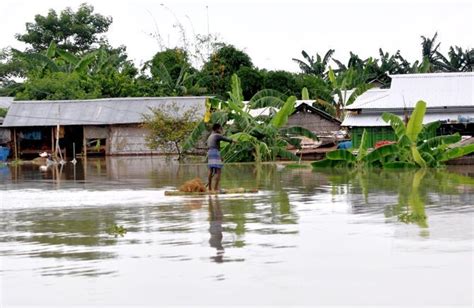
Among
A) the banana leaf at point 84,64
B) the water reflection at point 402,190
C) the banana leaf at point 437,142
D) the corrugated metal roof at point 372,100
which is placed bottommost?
the water reflection at point 402,190

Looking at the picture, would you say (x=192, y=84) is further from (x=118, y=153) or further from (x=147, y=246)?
(x=147, y=246)

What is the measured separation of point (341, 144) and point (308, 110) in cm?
788

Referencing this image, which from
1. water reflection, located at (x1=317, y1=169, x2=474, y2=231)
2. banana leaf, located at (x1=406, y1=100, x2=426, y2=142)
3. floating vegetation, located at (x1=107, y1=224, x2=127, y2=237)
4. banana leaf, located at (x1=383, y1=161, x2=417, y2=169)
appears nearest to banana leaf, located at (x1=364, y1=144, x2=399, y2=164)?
banana leaf, located at (x1=383, y1=161, x2=417, y2=169)

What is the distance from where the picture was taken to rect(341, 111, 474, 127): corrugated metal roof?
39.5 m

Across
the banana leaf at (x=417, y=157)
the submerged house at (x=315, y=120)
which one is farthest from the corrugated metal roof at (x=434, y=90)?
the banana leaf at (x=417, y=157)

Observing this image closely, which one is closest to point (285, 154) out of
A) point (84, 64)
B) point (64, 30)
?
point (84, 64)

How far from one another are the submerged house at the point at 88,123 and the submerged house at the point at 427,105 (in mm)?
10651

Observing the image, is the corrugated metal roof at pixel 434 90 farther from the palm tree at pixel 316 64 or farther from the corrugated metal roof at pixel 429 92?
the palm tree at pixel 316 64

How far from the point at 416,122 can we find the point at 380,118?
13.4 m

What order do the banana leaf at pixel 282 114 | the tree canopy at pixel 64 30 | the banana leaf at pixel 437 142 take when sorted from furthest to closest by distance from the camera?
the tree canopy at pixel 64 30, the banana leaf at pixel 282 114, the banana leaf at pixel 437 142

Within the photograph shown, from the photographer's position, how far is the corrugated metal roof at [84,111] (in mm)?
49562

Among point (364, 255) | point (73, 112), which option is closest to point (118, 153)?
point (73, 112)

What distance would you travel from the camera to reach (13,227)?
14133mm

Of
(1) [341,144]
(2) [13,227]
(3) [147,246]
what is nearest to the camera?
(3) [147,246]
